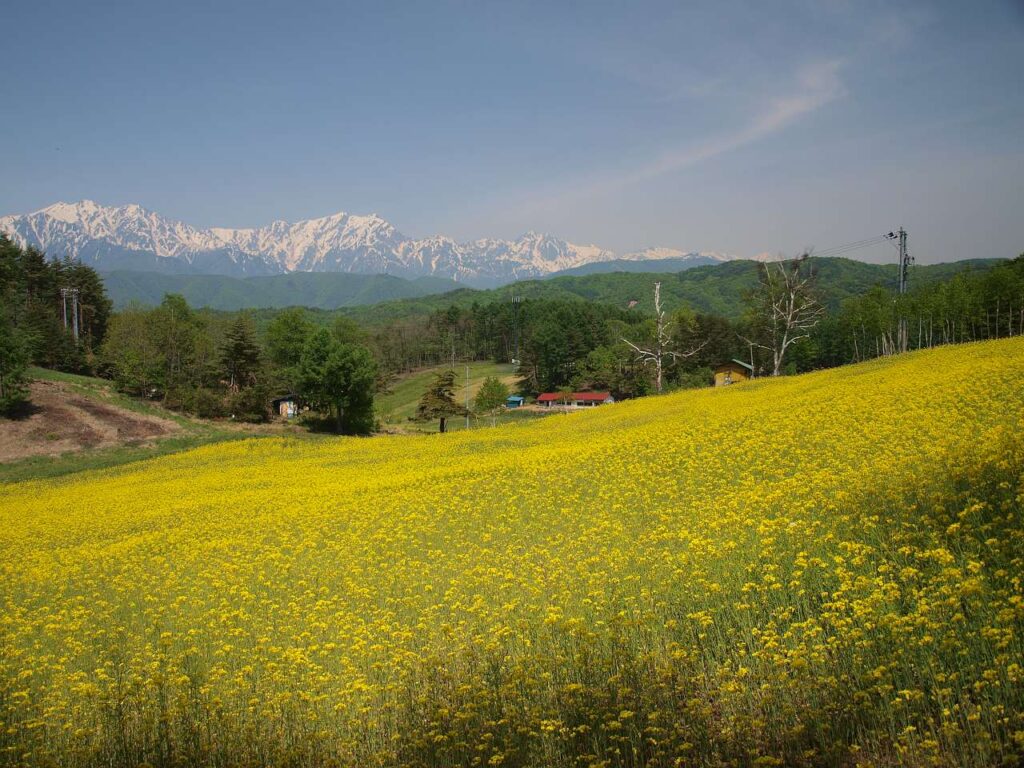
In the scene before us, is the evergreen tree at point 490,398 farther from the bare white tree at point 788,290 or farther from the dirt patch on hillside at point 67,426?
the bare white tree at point 788,290

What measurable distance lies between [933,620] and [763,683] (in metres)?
1.73

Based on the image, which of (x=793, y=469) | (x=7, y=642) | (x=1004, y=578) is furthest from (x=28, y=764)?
(x=793, y=469)

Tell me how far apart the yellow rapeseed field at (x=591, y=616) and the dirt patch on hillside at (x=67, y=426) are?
1402 inches

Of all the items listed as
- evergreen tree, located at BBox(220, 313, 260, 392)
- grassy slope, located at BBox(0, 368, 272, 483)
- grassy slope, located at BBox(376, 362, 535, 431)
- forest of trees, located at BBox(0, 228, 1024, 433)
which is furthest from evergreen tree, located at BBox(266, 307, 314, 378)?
grassy slope, located at BBox(0, 368, 272, 483)

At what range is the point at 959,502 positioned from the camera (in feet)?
29.4

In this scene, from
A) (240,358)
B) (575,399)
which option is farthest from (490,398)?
(240,358)

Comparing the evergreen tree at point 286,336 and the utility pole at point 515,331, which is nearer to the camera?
the evergreen tree at point 286,336

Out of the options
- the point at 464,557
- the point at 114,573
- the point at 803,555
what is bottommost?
the point at 114,573

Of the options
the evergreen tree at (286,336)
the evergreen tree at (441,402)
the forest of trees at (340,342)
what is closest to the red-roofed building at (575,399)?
the forest of trees at (340,342)

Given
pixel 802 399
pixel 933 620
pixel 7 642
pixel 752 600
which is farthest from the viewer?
pixel 802 399

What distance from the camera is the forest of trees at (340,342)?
6600 centimetres

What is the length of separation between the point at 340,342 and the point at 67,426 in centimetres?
2813

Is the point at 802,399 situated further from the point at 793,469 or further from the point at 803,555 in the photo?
the point at 803,555

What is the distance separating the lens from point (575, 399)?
10756 cm
